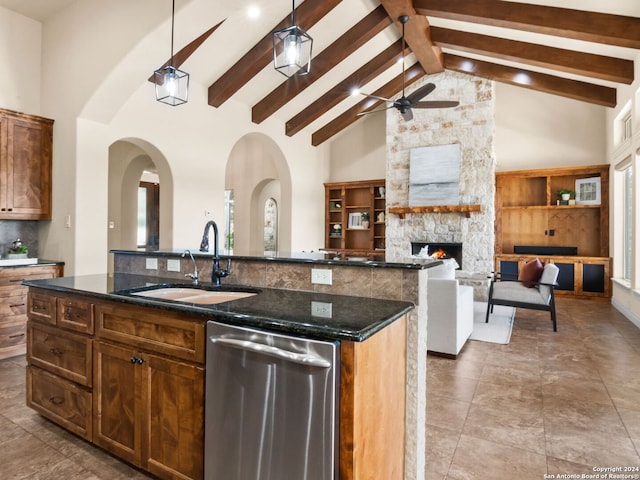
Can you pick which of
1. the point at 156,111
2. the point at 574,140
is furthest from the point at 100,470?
the point at 574,140

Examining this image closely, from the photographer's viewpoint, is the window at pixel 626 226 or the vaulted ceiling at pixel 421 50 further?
the window at pixel 626 226

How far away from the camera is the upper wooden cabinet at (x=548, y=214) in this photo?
6930mm

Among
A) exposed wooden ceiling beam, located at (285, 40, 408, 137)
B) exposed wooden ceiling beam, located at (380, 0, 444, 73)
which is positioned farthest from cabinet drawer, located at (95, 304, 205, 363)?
exposed wooden ceiling beam, located at (285, 40, 408, 137)

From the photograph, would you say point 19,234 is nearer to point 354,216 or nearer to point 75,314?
point 75,314

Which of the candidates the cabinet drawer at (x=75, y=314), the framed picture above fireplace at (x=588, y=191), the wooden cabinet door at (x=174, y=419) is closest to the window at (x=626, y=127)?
the framed picture above fireplace at (x=588, y=191)

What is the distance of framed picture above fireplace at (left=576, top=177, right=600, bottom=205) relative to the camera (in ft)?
22.8

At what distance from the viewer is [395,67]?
7148 millimetres

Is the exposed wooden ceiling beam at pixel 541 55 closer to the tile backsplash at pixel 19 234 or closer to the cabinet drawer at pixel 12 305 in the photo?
the tile backsplash at pixel 19 234

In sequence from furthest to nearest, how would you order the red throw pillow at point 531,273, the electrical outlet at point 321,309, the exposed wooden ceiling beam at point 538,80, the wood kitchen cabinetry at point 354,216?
the wood kitchen cabinetry at point 354,216 < the exposed wooden ceiling beam at point 538,80 < the red throw pillow at point 531,273 < the electrical outlet at point 321,309

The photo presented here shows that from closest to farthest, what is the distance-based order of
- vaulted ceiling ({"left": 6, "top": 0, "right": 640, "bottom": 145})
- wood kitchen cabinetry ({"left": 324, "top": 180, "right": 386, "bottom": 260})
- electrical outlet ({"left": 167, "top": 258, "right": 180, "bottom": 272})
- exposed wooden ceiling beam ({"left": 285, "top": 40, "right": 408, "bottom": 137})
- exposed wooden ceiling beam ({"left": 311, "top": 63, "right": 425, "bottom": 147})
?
electrical outlet ({"left": 167, "top": 258, "right": 180, "bottom": 272}), vaulted ceiling ({"left": 6, "top": 0, "right": 640, "bottom": 145}), exposed wooden ceiling beam ({"left": 285, "top": 40, "right": 408, "bottom": 137}), exposed wooden ceiling beam ({"left": 311, "top": 63, "right": 425, "bottom": 147}), wood kitchen cabinetry ({"left": 324, "top": 180, "right": 386, "bottom": 260})

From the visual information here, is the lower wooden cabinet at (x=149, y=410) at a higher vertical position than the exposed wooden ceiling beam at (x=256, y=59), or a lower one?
lower

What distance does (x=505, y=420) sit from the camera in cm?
252

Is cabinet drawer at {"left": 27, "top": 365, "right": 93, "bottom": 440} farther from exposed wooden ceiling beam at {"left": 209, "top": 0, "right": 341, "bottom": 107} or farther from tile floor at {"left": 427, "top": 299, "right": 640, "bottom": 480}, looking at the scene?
exposed wooden ceiling beam at {"left": 209, "top": 0, "right": 341, "bottom": 107}

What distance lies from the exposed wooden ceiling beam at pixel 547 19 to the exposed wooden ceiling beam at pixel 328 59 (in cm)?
72
